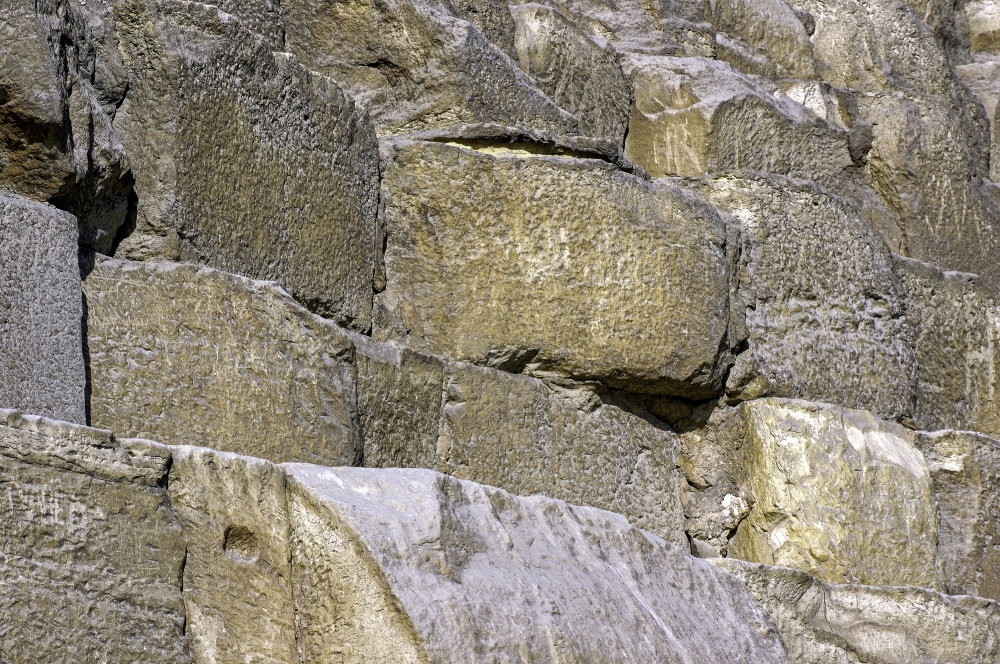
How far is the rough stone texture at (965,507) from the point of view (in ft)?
14.0

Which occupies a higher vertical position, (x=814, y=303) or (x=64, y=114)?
(x=64, y=114)

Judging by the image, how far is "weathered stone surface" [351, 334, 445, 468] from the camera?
130 inches

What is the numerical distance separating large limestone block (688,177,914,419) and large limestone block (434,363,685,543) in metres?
0.35

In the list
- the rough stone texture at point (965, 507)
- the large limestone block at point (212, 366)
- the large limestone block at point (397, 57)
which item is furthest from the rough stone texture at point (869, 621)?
the large limestone block at point (397, 57)

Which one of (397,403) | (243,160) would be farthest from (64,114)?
(397,403)

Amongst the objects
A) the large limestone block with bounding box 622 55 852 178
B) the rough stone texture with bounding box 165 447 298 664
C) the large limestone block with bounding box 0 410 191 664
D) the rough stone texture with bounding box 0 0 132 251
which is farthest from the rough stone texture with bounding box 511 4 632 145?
the large limestone block with bounding box 0 410 191 664

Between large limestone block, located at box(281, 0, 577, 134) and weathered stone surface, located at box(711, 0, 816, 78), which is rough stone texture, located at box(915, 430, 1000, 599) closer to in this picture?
large limestone block, located at box(281, 0, 577, 134)

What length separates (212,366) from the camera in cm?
291

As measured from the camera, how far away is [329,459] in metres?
3.05

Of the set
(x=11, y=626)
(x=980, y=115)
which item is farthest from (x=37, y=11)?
(x=980, y=115)

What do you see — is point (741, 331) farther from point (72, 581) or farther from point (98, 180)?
point (72, 581)

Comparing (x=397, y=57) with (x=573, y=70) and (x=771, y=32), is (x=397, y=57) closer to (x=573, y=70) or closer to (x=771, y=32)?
(x=573, y=70)

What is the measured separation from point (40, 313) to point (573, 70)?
262 centimetres

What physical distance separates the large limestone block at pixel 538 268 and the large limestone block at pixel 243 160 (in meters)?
0.16
